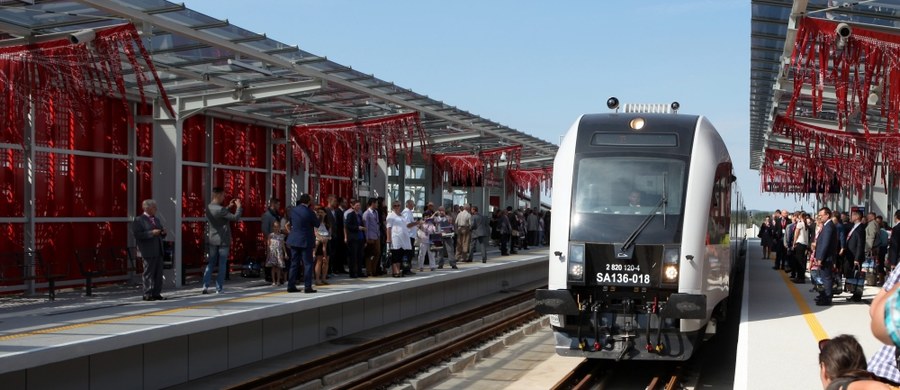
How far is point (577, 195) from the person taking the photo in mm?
12000

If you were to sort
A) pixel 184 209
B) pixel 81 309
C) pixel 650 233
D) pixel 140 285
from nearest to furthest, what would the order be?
1. pixel 650 233
2. pixel 81 309
3. pixel 140 285
4. pixel 184 209

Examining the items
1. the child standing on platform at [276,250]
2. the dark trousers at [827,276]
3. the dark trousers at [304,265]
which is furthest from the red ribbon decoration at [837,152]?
the child standing on platform at [276,250]

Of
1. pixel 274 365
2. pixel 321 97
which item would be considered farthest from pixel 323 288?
pixel 321 97

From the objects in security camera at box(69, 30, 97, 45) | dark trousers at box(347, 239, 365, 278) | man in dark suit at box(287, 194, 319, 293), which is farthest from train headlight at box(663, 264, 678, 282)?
dark trousers at box(347, 239, 365, 278)

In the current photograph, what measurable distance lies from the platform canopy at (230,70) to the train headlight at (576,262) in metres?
5.55

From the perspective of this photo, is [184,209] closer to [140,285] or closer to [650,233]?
[140,285]

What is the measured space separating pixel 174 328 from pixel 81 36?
3.60 meters

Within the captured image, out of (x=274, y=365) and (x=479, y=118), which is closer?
(x=274, y=365)

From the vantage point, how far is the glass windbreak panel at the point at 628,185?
11.7 meters

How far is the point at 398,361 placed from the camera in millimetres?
13664

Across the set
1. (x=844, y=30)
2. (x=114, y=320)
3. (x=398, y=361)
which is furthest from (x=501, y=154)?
(x=114, y=320)

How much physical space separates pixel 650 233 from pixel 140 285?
8919mm

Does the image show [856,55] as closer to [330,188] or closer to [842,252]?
[842,252]

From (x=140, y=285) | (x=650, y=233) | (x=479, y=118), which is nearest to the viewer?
(x=650, y=233)
